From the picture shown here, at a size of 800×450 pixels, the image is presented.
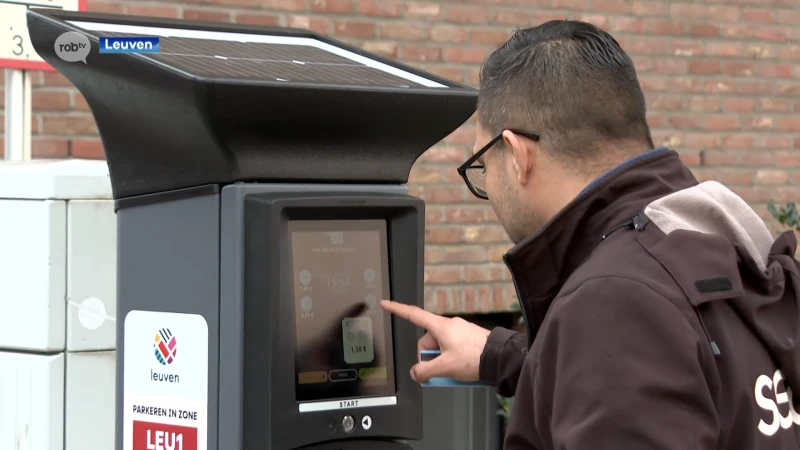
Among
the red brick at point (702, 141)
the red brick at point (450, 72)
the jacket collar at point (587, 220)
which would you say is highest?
the red brick at point (450, 72)

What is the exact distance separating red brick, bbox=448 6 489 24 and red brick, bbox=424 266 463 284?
3.41 ft

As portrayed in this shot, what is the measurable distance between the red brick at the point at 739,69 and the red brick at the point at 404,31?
162cm

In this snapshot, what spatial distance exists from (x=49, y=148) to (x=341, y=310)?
249 centimetres

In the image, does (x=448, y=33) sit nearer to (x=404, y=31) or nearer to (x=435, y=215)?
(x=404, y=31)

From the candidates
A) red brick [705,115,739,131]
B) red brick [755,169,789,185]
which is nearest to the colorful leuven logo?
red brick [705,115,739,131]

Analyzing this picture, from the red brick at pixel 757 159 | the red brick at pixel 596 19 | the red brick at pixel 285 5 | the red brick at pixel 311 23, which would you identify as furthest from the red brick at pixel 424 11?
the red brick at pixel 757 159

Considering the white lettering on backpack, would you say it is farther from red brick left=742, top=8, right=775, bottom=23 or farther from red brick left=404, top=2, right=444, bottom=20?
red brick left=742, top=8, right=775, bottom=23

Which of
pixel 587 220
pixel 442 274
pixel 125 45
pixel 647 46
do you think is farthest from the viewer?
pixel 647 46

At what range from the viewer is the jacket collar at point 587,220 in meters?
1.81

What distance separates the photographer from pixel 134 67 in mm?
1928

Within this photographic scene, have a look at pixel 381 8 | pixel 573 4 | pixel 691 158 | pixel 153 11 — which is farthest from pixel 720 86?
pixel 153 11

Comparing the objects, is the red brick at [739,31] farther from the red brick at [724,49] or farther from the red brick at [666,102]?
the red brick at [666,102]

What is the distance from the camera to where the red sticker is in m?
2.03

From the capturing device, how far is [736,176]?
5.69m
